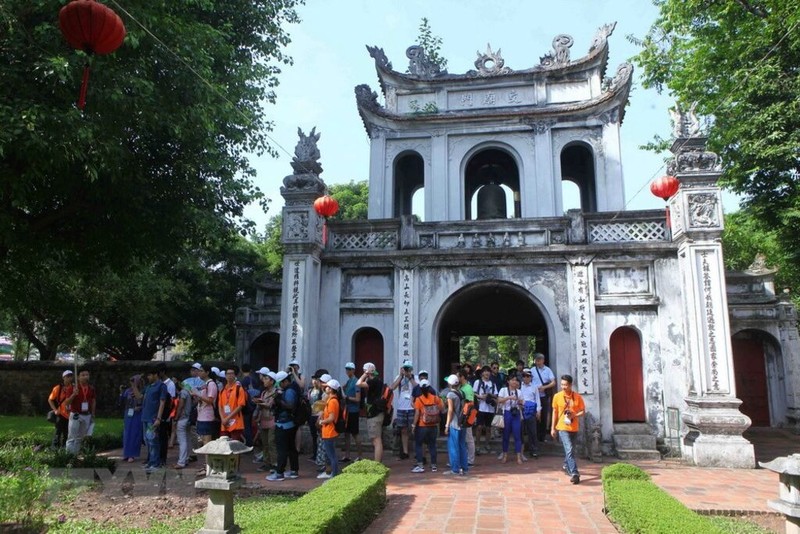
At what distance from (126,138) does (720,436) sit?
12.2 meters

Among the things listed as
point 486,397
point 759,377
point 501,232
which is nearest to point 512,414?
point 486,397

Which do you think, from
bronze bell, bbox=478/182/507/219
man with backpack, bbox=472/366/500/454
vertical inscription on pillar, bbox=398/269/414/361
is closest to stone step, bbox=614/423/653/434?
man with backpack, bbox=472/366/500/454

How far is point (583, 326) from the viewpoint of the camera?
1201cm

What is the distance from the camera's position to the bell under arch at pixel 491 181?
1526cm

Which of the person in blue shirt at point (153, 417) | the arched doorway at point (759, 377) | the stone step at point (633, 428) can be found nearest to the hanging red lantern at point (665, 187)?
the stone step at point (633, 428)

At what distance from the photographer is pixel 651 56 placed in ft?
64.2

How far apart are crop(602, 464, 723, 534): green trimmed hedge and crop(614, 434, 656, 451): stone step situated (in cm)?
431

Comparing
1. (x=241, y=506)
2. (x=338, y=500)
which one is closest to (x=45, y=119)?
(x=241, y=506)

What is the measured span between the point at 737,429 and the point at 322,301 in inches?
345

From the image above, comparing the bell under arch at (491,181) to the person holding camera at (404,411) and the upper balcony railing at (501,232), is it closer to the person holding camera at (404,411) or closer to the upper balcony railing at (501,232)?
the upper balcony railing at (501,232)

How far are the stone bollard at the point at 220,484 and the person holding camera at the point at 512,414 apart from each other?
20.6ft

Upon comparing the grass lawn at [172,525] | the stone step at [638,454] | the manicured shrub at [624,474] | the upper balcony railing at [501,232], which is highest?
the upper balcony railing at [501,232]

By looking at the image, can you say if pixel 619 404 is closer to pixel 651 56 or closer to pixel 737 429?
pixel 737 429

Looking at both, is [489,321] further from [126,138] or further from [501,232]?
[126,138]
